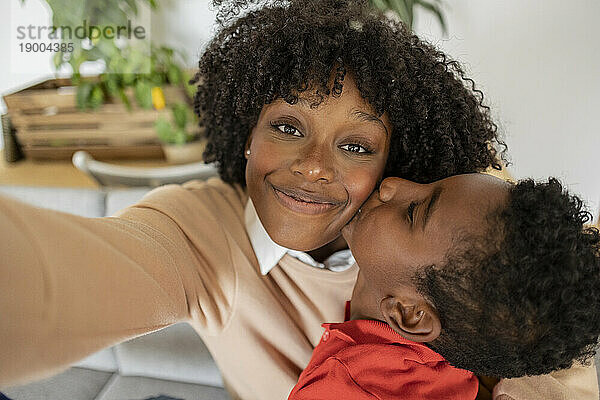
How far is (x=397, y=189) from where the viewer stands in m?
0.89

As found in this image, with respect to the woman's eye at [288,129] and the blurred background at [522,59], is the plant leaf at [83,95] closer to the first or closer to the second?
the blurred background at [522,59]

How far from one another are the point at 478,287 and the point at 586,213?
23 centimetres

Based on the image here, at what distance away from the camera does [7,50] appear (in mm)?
2486

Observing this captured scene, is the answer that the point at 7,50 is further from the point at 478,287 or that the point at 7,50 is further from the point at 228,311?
the point at 478,287

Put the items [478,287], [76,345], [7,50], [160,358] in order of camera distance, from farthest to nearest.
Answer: [7,50] < [160,358] < [478,287] < [76,345]

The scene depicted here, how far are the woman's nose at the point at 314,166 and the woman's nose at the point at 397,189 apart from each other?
0.09 metres

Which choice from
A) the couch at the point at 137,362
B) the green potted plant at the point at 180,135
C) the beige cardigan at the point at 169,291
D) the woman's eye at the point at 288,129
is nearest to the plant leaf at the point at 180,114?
the green potted plant at the point at 180,135

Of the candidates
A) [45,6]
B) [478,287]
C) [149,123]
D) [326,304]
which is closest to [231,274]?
[326,304]

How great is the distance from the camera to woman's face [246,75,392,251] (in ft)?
2.90

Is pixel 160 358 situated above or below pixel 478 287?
below

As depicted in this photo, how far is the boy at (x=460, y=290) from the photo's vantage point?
29.7 inches

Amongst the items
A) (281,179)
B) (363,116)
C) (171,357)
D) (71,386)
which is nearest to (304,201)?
(281,179)

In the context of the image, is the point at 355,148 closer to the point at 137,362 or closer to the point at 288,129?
the point at 288,129

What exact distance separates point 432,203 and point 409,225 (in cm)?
5
